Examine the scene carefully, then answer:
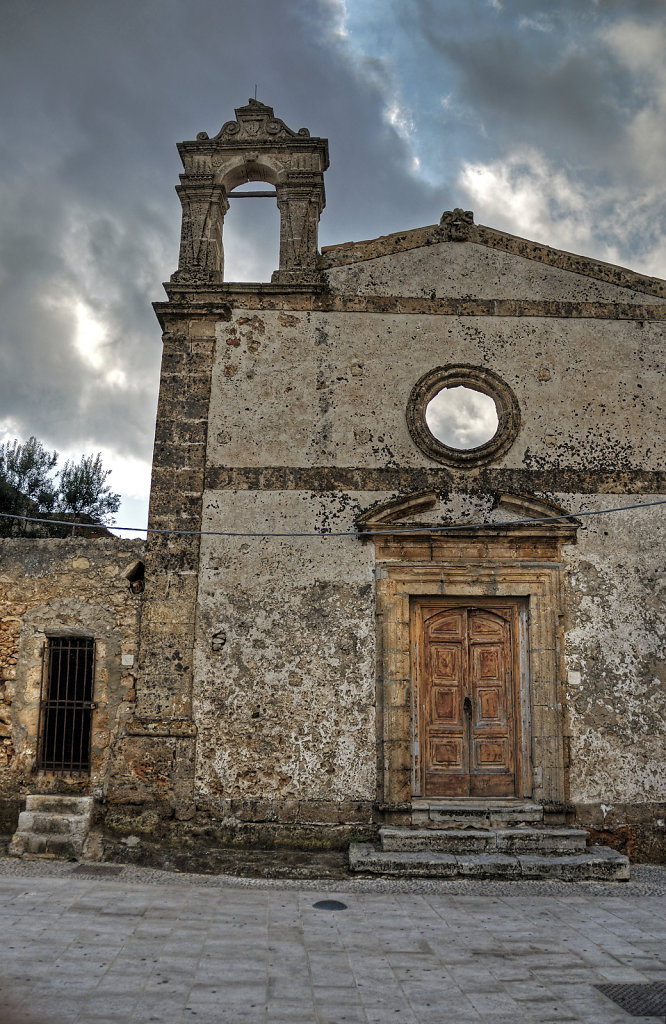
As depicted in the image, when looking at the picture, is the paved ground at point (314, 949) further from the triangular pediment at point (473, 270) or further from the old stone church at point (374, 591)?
the triangular pediment at point (473, 270)

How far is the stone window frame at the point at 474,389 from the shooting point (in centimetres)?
898

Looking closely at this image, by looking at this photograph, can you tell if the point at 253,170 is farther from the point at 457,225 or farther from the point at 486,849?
the point at 486,849

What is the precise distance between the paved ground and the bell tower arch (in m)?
6.82

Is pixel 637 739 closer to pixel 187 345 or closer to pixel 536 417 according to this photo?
pixel 536 417

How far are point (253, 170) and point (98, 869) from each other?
832 centimetres

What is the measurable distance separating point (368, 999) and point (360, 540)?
15.8 feet

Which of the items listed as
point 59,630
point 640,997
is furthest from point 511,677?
point 59,630

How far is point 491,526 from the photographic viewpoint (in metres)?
8.66

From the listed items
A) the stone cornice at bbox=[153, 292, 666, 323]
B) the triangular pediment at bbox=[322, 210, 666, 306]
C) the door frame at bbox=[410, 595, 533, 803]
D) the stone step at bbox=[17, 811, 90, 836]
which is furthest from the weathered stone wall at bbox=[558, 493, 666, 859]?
the stone step at bbox=[17, 811, 90, 836]

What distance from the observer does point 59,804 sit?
26.6 ft

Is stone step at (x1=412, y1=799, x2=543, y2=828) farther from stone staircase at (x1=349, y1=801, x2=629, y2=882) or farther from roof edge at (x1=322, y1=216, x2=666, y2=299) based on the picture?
roof edge at (x1=322, y1=216, x2=666, y2=299)

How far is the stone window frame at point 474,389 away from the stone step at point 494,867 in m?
4.16

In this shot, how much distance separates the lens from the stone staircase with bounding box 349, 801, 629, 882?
746 centimetres

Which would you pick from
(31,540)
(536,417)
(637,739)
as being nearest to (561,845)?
(637,739)
